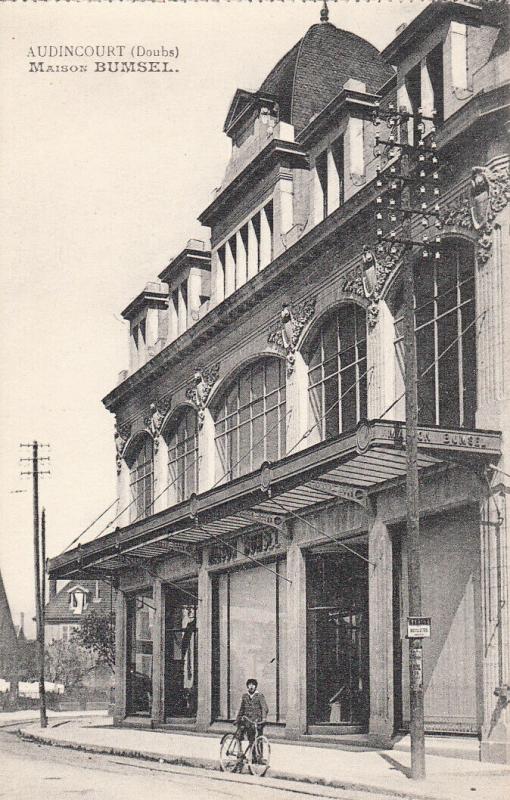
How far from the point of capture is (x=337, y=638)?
2572 centimetres

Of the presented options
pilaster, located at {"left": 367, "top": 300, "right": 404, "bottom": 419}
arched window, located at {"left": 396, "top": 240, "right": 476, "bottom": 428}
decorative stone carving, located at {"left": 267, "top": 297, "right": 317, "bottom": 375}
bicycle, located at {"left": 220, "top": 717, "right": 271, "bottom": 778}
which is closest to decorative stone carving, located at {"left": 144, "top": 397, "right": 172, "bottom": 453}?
decorative stone carving, located at {"left": 267, "top": 297, "right": 317, "bottom": 375}

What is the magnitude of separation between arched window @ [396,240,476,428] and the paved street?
7.19m

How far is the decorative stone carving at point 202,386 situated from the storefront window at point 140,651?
7454 mm

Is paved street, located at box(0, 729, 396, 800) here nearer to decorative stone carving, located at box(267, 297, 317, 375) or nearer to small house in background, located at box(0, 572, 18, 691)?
decorative stone carving, located at box(267, 297, 317, 375)

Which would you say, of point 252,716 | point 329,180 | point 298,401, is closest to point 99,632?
point 298,401

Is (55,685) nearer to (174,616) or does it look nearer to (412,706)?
(174,616)

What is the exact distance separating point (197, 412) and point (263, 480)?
1141 centimetres

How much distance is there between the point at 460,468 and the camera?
20.3 m

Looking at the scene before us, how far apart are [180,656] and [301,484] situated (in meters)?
14.8

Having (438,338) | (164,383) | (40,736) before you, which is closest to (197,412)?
(164,383)

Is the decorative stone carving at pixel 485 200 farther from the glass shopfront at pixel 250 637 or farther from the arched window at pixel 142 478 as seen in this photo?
the arched window at pixel 142 478

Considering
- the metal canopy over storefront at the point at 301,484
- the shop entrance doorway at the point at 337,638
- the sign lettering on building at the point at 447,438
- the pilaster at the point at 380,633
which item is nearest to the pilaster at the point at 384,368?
the metal canopy over storefront at the point at 301,484

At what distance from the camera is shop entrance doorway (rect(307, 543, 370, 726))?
24875 millimetres

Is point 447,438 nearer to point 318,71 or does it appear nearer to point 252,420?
point 252,420
